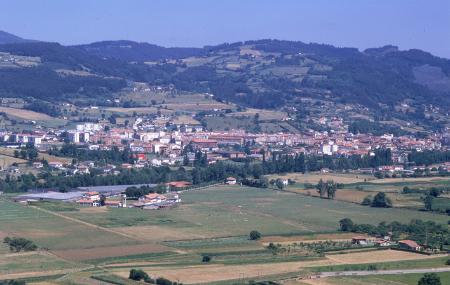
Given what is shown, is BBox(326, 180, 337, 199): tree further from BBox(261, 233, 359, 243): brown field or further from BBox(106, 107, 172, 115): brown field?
BBox(106, 107, 172, 115): brown field

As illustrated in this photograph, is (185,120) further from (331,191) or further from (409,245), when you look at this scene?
(409,245)

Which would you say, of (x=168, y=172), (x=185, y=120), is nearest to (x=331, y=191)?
(x=168, y=172)

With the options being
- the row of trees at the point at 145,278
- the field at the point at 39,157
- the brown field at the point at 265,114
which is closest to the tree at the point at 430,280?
the row of trees at the point at 145,278

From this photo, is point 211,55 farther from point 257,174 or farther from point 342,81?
point 257,174

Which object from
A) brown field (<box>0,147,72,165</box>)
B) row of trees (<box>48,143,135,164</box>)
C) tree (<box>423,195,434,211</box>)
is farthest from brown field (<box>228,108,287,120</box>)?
tree (<box>423,195,434,211</box>)

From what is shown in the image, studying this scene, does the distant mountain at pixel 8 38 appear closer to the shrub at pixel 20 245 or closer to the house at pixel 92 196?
the house at pixel 92 196

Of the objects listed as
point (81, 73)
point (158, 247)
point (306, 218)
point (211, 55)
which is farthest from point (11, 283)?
point (211, 55)
